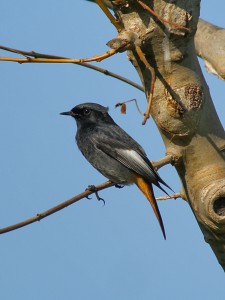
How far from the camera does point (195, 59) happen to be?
3.48m

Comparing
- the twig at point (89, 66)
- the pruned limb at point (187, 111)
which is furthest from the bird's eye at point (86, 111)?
the pruned limb at point (187, 111)

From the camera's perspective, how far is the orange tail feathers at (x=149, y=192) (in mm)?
5116

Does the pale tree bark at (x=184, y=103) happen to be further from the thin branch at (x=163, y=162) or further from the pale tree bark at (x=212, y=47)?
the pale tree bark at (x=212, y=47)

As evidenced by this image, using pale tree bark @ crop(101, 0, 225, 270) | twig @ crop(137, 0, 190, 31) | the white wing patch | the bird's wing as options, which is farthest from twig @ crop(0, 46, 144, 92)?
the bird's wing

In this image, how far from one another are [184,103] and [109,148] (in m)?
2.68

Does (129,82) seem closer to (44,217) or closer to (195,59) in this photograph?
(195,59)

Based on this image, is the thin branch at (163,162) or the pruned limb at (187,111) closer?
the pruned limb at (187,111)

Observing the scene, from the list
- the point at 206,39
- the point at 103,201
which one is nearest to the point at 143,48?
the point at 206,39

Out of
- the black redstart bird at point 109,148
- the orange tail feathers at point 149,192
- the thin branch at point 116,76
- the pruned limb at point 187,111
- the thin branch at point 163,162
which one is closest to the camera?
the pruned limb at point 187,111

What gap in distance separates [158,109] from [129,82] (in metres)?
0.69

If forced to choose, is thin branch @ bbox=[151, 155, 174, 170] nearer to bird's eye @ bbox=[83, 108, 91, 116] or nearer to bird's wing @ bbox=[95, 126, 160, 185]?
bird's wing @ bbox=[95, 126, 160, 185]

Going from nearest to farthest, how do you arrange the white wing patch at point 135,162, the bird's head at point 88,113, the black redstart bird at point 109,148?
the white wing patch at point 135,162
the black redstart bird at point 109,148
the bird's head at point 88,113

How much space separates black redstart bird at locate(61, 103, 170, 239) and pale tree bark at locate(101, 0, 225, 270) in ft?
5.35

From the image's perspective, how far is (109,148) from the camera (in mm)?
6113
